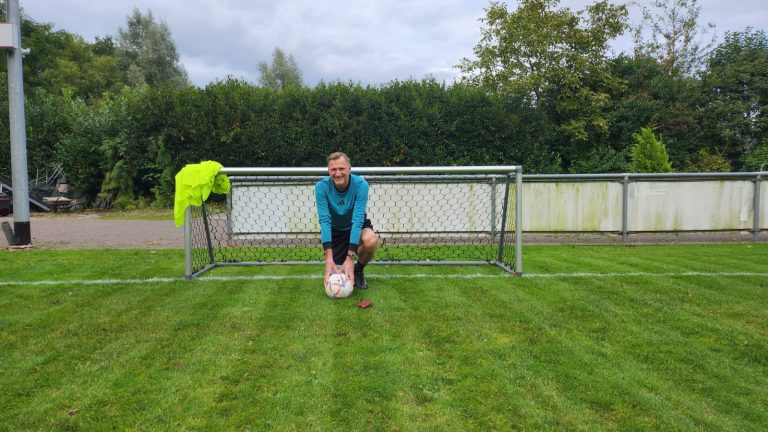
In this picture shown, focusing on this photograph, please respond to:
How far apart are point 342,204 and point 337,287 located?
101 centimetres

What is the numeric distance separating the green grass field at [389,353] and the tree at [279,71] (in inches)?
1814

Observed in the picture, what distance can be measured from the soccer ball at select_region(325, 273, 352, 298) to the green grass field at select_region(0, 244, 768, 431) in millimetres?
128

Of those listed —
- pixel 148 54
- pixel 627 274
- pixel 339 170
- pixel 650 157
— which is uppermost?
pixel 148 54

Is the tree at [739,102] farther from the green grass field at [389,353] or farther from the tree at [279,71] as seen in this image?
the tree at [279,71]

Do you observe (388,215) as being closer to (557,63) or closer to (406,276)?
(406,276)

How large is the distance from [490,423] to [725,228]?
9.91 metres

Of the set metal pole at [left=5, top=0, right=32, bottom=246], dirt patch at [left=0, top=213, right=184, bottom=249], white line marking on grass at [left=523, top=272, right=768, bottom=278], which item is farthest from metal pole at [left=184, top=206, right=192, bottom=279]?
metal pole at [left=5, top=0, right=32, bottom=246]

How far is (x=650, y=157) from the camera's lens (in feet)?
52.2

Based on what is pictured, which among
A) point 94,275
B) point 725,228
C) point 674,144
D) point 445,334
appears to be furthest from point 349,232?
point 674,144

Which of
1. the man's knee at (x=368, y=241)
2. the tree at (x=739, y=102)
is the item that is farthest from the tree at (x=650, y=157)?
the man's knee at (x=368, y=241)

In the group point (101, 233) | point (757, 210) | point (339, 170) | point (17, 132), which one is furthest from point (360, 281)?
point (757, 210)

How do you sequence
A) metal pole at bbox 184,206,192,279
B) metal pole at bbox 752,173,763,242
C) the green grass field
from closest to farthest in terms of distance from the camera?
the green grass field → metal pole at bbox 184,206,192,279 → metal pole at bbox 752,173,763,242

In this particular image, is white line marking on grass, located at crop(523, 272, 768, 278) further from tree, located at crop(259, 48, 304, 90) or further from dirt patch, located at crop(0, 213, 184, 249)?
tree, located at crop(259, 48, 304, 90)

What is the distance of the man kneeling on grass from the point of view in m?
5.51
